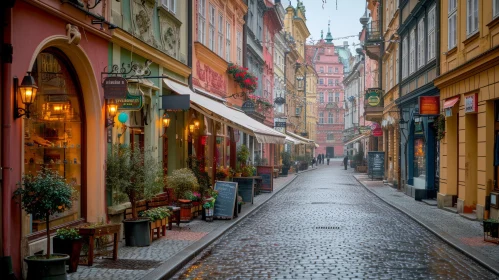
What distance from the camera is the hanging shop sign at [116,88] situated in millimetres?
11758

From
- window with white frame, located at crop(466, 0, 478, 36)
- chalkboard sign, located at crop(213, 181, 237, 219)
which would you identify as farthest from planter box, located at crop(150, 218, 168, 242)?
window with white frame, located at crop(466, 0, 478, 36)

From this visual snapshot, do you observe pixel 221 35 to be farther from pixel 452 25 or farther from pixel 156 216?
pixel 156 216

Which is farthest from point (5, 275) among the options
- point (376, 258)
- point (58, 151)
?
point (376, 258)

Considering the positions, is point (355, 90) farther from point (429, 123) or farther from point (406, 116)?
point (429, 123)

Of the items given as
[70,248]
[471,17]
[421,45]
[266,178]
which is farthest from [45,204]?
[266,178]

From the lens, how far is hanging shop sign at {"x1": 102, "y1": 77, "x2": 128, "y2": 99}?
11.8m

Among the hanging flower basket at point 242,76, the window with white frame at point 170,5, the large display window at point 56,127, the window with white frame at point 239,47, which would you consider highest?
the window with white frame at point 239,47

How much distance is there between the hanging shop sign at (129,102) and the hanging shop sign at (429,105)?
11779 mm

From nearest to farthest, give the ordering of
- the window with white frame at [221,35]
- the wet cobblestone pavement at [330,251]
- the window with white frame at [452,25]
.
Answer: the wet cobblestone pavement at [330,251]
the window with white frame at [452,25]
the window with white frame at [221,35]

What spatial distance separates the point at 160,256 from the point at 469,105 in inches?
410

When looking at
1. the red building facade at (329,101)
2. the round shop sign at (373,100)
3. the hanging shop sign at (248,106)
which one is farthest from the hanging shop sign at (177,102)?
the red building facade at (329,101)

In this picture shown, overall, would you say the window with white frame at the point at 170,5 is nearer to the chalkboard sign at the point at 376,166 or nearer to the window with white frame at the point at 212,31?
the window with white frame at the point at 212,31

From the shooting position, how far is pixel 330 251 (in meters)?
11.9

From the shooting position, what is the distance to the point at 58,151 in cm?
1102
